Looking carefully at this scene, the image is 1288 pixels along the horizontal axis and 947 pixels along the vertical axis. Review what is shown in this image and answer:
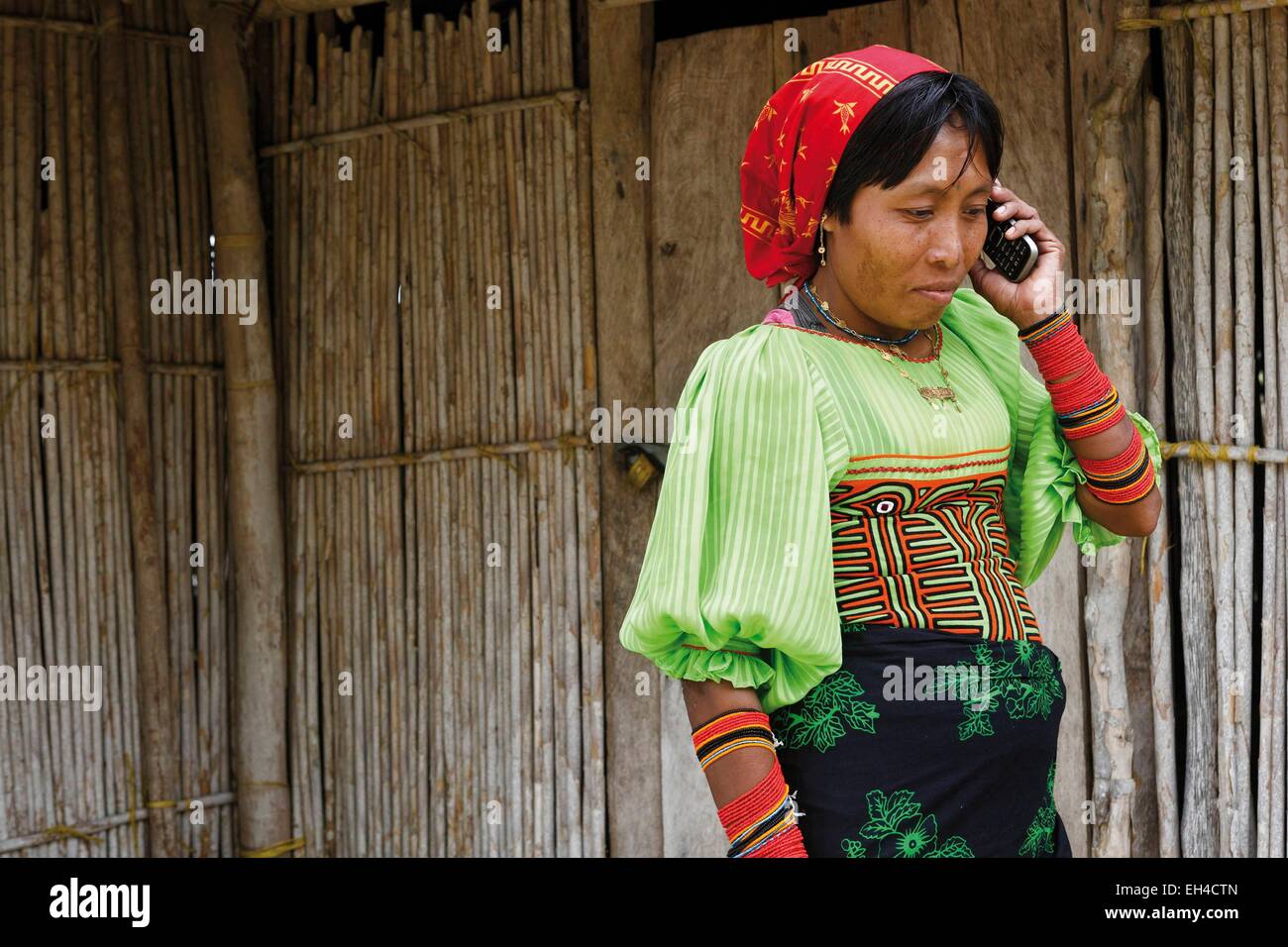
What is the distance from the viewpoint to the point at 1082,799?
4137mm

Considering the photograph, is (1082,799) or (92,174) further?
(92,174)

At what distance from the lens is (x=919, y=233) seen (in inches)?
78.5

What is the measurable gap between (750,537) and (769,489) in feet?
0.23

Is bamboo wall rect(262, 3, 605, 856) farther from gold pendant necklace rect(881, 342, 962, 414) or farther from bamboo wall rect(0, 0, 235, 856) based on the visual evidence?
gold pendant necklace rect(881, 342, 962, 414)

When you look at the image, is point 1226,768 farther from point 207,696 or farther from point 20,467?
point 20,467

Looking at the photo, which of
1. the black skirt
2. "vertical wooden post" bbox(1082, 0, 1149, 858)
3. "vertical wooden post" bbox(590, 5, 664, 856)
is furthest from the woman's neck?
"vertical wooden post" bbox(590, 5, 664, 856)

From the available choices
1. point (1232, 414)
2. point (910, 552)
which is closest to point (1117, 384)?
point (1232, 414)

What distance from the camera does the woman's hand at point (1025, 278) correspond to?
7.03 feet

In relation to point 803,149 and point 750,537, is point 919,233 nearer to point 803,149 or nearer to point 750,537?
point 803,149

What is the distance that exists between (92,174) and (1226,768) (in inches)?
163

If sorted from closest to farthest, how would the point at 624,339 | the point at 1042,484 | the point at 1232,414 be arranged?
the point at 1042,484
the point at 1232,414
the point at 624,339

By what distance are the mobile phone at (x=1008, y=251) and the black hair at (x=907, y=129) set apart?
17 centimetres

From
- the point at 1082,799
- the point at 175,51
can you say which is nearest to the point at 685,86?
the point at 175,51

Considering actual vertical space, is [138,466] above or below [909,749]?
above
